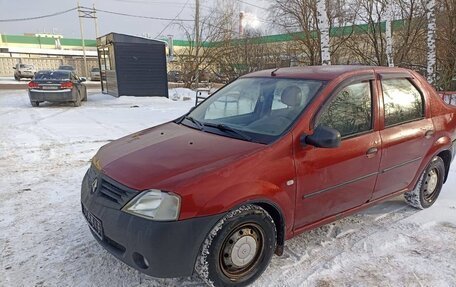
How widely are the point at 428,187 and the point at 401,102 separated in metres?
1.22

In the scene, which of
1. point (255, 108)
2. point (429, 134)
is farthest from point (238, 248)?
point (429, 134)

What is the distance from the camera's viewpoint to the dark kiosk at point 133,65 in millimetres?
17078

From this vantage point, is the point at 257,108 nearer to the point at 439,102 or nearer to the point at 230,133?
the point at 230,133

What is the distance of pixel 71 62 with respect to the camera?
1759 inches

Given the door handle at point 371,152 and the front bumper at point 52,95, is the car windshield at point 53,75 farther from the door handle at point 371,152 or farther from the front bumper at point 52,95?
the door handle at point 371,152

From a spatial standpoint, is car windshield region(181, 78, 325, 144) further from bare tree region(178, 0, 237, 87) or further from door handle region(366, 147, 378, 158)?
bare tree region(178, 0, 237, 87)

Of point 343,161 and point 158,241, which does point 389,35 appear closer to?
point 343,161

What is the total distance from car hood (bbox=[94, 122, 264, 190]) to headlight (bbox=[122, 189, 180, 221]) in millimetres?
68

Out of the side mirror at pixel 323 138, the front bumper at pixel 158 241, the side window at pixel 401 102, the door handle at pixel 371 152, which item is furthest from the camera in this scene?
the side window at pixel 401 102

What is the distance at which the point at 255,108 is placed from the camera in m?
3.38

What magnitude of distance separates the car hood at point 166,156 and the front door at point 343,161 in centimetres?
54

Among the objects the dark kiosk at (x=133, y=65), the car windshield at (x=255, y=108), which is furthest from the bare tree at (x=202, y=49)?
the car windshield at (x=255, y=108)

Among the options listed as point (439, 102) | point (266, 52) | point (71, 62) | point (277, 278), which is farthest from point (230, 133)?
point (71, 62)

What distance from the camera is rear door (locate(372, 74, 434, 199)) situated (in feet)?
11.2
